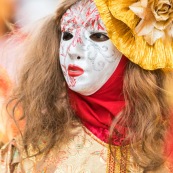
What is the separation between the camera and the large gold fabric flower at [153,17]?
144 cm

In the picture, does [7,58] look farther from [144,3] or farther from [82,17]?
[144,3]

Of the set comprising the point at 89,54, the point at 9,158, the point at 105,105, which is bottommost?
the point at 9,158

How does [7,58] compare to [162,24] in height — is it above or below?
below

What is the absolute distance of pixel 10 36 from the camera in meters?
1.85

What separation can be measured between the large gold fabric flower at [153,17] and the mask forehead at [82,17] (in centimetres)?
10

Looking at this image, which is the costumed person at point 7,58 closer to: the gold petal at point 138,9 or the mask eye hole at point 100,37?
the mask eye hole at point 100,37

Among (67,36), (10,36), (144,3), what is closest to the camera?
(144,3)

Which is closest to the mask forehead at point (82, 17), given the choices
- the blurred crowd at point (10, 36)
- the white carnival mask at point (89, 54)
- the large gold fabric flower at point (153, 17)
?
the white carnival mask at point (89, 54)

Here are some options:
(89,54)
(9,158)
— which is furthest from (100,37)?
(9,158)

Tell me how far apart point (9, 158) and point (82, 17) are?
0.42 meters

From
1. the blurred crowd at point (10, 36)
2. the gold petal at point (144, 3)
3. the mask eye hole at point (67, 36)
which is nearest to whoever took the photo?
the gold petal at point (144, 3)

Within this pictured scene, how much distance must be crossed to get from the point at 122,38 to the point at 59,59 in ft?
0.69

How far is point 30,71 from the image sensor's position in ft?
5.45

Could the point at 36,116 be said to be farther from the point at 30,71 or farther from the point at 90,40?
the point at 90,40
